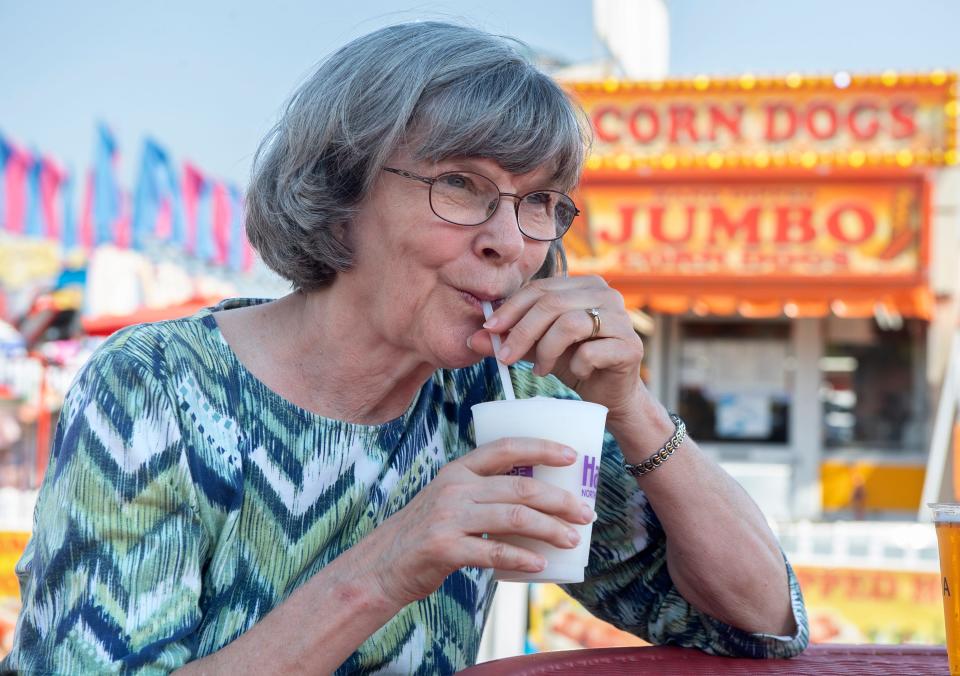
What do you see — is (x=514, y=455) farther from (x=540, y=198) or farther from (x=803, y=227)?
(x=803, y=227)

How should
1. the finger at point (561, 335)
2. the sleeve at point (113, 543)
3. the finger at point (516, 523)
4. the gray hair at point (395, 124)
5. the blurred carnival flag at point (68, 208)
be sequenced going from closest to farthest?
the finger at point (516, 523) < the sleeve at point (113, 543) < the finger at point (561, 335) < the gray hair at point (395, 124) < the blurred carnival flag at point (68, 208)

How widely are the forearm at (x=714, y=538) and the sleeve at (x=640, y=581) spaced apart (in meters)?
0.03

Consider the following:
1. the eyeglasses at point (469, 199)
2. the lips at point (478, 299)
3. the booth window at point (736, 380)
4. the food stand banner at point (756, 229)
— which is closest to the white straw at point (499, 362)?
the lips at point (478, 299)

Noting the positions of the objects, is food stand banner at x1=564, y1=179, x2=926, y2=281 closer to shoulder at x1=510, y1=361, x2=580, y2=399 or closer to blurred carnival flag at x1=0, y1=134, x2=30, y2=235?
shoulder at x1=510, y1=361, x2=580, y2=399

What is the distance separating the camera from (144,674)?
1.17 m

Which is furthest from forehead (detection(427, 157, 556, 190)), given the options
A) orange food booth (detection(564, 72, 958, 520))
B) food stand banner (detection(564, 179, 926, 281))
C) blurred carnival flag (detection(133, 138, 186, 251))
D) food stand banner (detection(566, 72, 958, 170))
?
blurred carnival flag (detection(133, 138, 186, 251))

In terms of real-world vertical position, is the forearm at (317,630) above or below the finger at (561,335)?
below

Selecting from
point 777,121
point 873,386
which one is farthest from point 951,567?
point 873,386

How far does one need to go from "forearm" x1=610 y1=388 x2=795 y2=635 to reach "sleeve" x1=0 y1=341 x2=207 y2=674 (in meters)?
0.66

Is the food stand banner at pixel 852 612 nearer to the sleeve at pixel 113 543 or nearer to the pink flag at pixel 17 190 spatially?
the sleeve at pixel 113 543

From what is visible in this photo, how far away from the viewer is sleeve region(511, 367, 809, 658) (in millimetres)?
Result: 1621

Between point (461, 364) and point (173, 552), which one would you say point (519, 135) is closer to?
point (461, 364)

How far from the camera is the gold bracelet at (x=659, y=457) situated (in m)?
1.52

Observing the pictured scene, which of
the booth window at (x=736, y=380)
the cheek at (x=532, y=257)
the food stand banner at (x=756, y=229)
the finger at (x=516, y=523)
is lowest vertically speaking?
the finger at (x=516, y=523)
